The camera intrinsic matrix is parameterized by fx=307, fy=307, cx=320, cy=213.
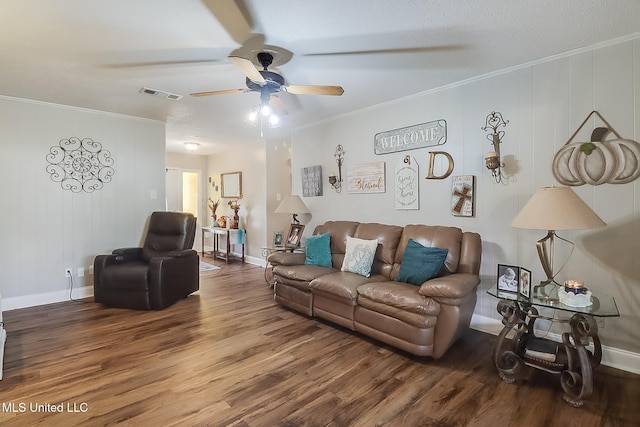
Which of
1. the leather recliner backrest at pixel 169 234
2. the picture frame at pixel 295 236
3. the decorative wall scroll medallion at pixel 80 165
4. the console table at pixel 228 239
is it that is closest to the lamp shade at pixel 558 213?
the picture frame at pixel 295 236

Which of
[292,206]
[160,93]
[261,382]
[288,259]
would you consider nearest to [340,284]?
[288,259]

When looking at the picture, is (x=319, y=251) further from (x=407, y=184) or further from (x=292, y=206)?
(x=407, y=184)

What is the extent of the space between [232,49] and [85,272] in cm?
350

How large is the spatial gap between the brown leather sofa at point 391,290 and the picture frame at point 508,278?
0.23 m

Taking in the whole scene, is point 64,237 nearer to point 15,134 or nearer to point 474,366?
point 15,134

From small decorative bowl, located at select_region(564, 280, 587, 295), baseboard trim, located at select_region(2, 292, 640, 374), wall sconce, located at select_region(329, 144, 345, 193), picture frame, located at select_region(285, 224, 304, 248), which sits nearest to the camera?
small decorative bowl, located at select_region(564, 280, 587, 295)

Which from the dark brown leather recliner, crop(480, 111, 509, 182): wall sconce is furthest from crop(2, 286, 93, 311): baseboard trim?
crop(480, 111, 509, 182): wall sconce

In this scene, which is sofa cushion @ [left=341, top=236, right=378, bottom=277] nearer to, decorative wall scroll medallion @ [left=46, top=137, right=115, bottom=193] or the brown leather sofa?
the brown leather sofa

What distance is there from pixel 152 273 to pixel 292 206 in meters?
1.91

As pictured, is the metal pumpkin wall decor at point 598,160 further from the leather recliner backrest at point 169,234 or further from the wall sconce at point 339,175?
the leather recliner backrest at point 169,234

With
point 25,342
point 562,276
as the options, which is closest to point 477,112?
point 562,276

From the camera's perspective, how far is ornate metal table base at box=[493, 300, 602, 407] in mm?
1856

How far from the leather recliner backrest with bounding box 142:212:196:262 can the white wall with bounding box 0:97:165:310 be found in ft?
1.28

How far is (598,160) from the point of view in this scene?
2.34 metres
